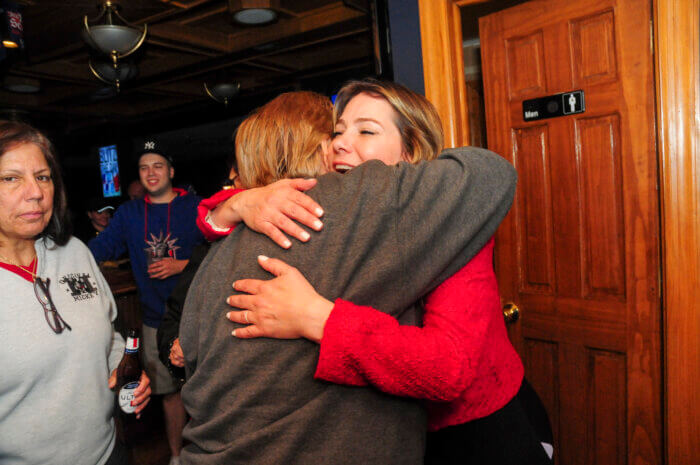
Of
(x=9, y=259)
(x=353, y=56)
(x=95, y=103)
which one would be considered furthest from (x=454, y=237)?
(x=95, y=103)

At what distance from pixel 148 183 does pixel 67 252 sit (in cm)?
167

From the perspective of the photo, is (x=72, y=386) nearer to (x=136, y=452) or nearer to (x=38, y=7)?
(x=136, y=452)

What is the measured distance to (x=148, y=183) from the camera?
331 cm

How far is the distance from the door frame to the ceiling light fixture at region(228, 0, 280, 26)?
11.1 feet

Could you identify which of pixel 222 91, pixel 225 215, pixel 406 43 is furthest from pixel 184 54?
pixel 225 215

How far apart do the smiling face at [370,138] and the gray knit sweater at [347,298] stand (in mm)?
339

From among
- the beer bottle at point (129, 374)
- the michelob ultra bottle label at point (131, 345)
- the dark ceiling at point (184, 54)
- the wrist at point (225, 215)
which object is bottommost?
the beer bottle at point (129, 374)

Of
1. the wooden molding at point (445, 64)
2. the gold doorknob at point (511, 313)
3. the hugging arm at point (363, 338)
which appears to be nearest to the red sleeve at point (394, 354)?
the hugging arm at point (363, 338)

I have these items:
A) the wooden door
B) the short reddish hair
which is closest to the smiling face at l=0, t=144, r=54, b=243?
the short reddish hair

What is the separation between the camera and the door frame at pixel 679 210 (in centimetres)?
173

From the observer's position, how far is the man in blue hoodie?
3.09m

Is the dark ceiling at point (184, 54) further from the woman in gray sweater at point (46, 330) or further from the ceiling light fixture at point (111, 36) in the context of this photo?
the woman in gray sweater at point (46, 330)

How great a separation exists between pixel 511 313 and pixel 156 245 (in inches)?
88.2

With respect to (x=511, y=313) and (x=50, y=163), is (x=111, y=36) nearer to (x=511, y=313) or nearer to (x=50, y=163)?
(x=50, y=163)
